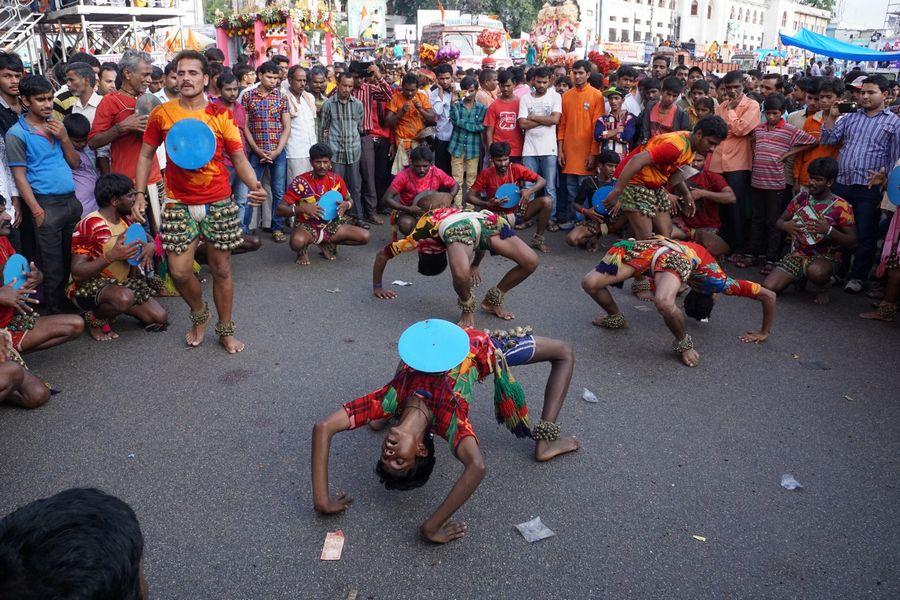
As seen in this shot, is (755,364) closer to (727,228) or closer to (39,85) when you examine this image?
(727,228)

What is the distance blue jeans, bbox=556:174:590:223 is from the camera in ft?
26.3

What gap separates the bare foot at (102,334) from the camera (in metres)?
4.85

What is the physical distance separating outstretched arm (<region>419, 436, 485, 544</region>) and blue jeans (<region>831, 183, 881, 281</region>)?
4914 millimetres

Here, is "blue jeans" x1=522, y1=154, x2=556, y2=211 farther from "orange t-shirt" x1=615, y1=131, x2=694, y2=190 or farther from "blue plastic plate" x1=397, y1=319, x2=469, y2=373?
"blue plastic plate" x1=397, y1=319, x2=469, y2=373

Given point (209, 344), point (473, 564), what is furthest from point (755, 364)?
point (209, 344)

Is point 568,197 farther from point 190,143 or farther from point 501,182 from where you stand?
point 190,143

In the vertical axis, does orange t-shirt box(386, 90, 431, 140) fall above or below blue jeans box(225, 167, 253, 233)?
above

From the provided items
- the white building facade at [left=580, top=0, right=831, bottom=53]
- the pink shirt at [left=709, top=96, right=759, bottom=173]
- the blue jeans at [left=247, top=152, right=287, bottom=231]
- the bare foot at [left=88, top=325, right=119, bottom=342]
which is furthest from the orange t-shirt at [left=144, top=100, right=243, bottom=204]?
the white building facade at [left=580, top=0, right=831, bottom=53]

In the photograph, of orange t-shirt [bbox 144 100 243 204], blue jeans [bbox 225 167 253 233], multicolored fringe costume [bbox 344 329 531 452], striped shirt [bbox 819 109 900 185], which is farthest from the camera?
blue jeans [bbox 225 167 253 233]

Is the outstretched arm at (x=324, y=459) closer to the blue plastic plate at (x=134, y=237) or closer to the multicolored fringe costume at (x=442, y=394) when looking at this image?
the multicolored fringe costume at (x=442, y=394)

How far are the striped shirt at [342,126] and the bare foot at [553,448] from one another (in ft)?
16.8

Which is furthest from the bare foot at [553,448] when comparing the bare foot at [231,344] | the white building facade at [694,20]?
the white building facade at [694,20]

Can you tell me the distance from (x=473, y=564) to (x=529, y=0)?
54.2 m

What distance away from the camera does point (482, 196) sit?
22.3 feet
